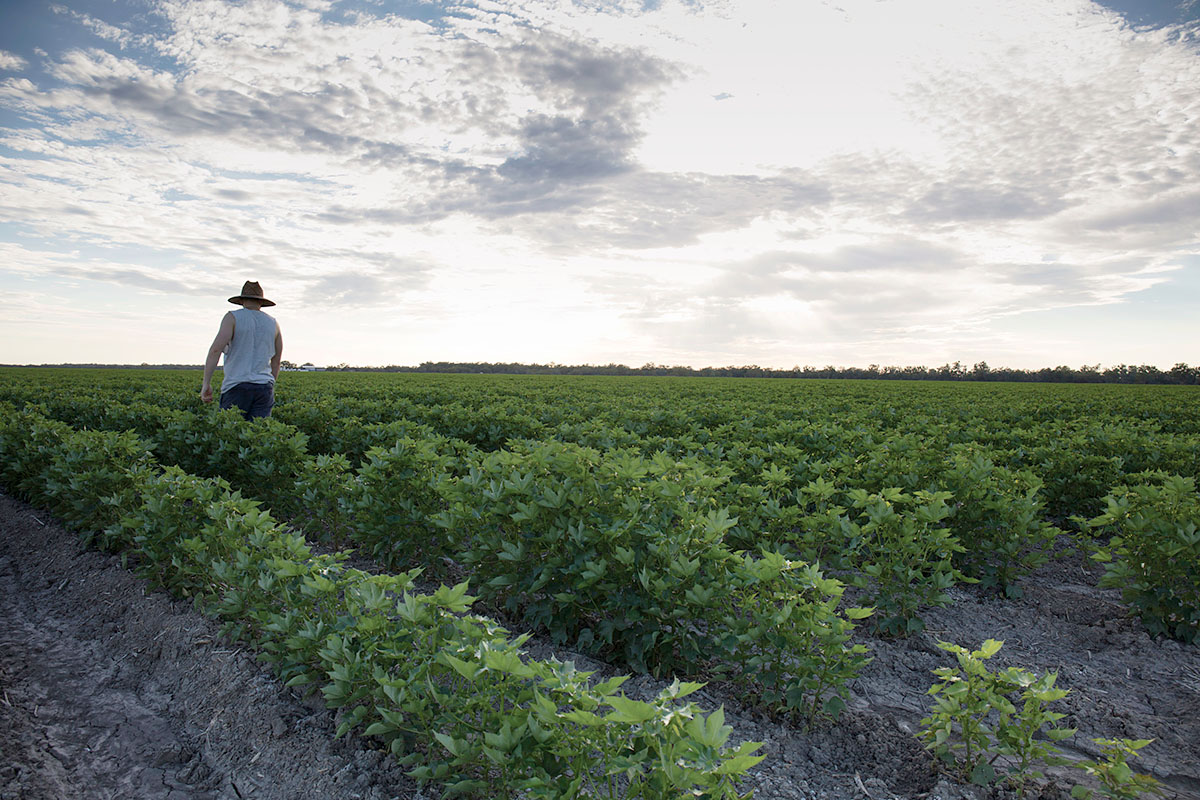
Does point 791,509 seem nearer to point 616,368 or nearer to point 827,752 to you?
point 827,752

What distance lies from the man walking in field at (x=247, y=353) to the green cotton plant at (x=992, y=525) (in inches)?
320

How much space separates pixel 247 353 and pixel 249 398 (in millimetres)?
647

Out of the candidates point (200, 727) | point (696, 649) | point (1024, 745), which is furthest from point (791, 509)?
point (200, 727)

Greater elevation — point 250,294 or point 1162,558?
point 250,294

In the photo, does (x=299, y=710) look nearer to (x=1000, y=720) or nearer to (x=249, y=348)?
(x=1000, y=720)

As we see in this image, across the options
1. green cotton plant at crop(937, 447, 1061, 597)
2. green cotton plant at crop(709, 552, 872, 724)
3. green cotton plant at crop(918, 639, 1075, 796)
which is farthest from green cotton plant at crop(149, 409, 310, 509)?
green cotton plant at crop(937, 447, 1061, 597)

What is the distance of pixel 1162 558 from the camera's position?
182 inches

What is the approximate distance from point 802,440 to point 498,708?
6654 mm

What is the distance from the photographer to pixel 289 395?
56.1 feet

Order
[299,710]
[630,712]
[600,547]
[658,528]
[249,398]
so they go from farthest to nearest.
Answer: [249,398], [600,547], [658,528], [299,710], [630,712]

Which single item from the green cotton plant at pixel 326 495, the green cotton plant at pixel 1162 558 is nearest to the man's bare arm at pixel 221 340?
the green cotton plant at pixel 326 495

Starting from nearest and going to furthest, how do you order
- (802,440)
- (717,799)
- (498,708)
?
(717,799)
(498,708)
(802,440)

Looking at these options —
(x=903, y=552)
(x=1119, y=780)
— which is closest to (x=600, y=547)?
(x=903, y=552)

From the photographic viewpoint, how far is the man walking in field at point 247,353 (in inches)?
328
